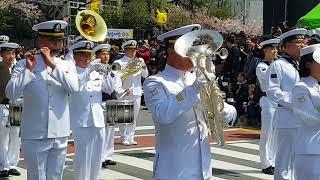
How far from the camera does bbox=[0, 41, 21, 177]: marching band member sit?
29.7 feet

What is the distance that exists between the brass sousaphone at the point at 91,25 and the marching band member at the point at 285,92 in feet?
8.02

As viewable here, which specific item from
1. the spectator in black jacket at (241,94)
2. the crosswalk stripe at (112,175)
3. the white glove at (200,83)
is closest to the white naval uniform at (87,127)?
the crosswalk stripe at (112,175)

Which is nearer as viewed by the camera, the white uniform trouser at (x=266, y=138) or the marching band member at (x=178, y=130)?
the marching band member at (x=178, y=130)

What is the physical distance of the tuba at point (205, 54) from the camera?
411cm

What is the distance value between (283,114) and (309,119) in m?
1.88

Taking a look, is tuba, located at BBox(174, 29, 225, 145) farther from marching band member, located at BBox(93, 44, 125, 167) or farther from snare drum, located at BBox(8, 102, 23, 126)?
marching band member, located at BBox(93, 44, 125, 167)

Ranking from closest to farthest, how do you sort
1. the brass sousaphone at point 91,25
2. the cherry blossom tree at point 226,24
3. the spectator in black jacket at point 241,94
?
the brass sousaphone at point 91,25 < the spectator in black jacket at point 241,94 < the cherry blossom tree at point 226,24

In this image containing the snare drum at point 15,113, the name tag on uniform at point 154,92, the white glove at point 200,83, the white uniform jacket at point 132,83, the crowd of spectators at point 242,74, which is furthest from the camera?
the crowd of spectators at point 242,74

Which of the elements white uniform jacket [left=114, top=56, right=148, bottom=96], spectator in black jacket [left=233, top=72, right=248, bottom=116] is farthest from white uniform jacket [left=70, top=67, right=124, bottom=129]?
spectator in black jacket [left=233, top=72, right=248, bottom=116]

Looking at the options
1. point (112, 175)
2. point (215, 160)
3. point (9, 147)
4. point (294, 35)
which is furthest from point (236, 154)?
point (294, 35)

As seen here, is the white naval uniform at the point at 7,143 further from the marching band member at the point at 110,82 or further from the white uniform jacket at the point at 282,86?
the white uniform jacket at the point at 282,86

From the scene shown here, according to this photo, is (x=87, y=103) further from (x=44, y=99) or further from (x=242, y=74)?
(x=242, y=74)

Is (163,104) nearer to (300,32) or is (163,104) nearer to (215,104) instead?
(215,104)

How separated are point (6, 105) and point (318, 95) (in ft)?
17.0
